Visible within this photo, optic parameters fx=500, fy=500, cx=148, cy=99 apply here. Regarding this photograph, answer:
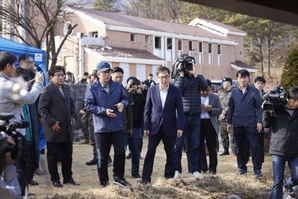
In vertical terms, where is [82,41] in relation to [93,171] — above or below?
above

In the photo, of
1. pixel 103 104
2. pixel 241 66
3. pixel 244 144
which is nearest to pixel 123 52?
pixel 241 66

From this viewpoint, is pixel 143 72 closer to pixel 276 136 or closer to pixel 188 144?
pixel 188 144

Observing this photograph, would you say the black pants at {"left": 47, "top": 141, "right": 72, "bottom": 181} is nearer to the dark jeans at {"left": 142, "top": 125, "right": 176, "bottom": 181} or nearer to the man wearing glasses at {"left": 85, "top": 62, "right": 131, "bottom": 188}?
the man wearing glasses at {"left": 85, "top": 62, "right": 131, "bottom": 188}

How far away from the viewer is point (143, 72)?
35812 mm

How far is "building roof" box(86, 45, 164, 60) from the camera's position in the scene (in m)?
33.0

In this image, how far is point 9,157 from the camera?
3.76 metres

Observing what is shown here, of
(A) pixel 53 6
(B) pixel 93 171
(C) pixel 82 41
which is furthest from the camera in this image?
(C) pixel 82 41

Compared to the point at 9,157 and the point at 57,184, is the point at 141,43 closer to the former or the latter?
the point at 57,184

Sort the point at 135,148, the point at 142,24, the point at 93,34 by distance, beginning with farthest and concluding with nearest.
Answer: the point at 142,24 < the point at 93,34 < the point at 135,148

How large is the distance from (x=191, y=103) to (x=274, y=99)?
2.13 m

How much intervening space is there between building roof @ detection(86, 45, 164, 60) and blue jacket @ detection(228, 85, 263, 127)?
23.3 meters

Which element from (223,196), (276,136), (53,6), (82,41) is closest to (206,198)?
(223,196)

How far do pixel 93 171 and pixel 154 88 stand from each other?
262cm

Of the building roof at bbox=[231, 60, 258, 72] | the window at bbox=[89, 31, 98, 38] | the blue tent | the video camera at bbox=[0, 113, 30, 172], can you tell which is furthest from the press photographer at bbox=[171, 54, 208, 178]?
the building roof at bbox=[231, 60, 258, 72]
